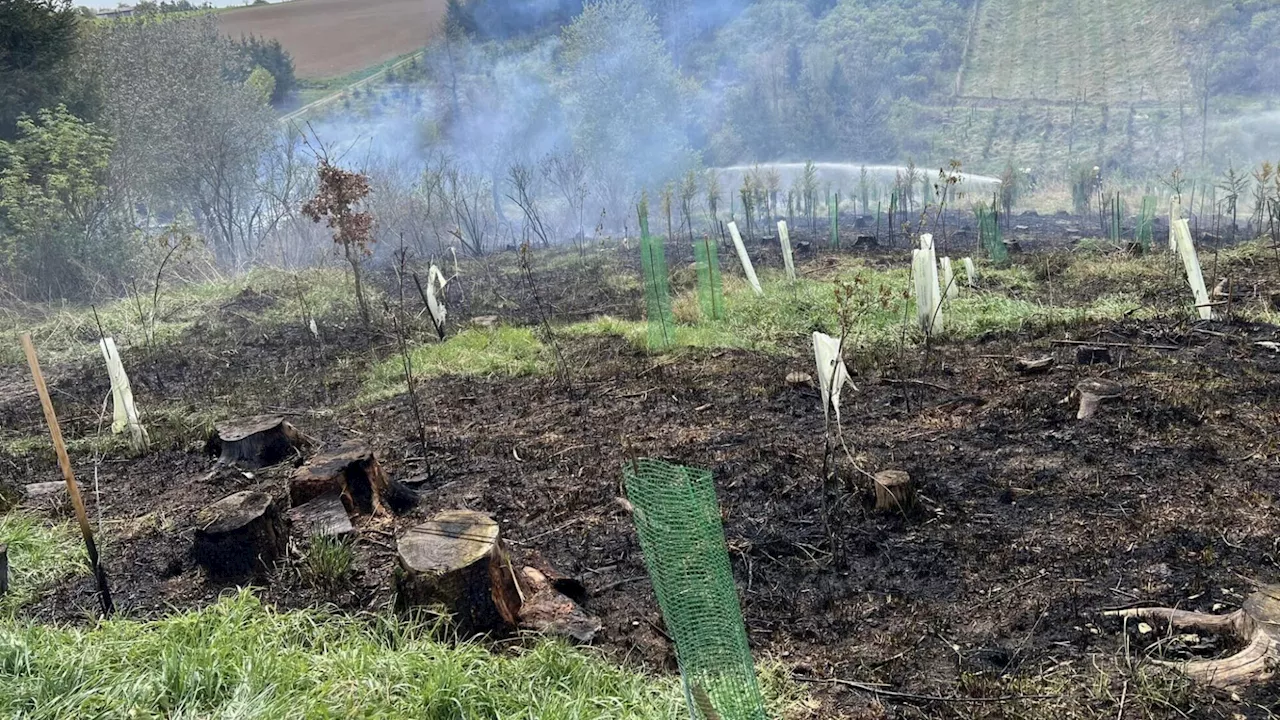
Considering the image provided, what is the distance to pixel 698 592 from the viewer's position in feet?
8.48

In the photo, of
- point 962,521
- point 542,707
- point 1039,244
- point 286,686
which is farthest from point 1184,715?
point 1039,244

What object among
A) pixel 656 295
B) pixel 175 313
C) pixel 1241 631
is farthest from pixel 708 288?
pixel 175 313

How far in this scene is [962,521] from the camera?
3.61m

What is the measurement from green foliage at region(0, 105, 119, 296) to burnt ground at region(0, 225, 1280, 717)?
983 centimetres

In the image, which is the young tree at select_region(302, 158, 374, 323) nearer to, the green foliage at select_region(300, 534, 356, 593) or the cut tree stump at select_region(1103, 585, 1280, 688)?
the green foliage at select_region(300, 534, 356, 593)

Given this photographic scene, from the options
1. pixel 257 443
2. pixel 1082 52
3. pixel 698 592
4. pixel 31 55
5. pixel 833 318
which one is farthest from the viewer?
pixel 1082 52

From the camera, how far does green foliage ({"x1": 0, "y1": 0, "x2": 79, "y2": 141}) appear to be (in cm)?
1539

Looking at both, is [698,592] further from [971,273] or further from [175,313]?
[175,313]

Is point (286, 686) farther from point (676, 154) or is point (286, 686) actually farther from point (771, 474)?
point (676, 154)

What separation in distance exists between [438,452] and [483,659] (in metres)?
2.66

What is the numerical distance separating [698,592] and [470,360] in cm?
535

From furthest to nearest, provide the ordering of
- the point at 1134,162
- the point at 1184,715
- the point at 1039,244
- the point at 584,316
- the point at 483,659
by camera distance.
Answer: the point at 1134,162
the point at 1039,244
the point at 584,316
the point at 483,659
the point at 1184,715

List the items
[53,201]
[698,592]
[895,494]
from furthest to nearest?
1. [53,201]
2. [895,494]
3. [698,592]

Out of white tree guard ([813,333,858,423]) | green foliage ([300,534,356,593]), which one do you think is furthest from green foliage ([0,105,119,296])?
white tree guard ([813,333,858,423])
